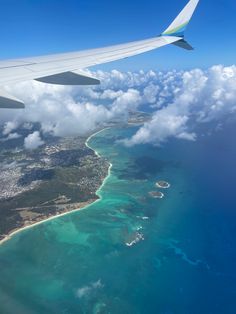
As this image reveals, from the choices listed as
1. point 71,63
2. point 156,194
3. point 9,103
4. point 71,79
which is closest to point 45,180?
point 156,194

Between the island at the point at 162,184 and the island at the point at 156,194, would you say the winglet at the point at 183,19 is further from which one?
the island at the point at 162,184

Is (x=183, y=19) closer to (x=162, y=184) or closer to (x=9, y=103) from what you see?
(x=9, y=103)

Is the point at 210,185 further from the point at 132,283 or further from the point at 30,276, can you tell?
the point at 30,276

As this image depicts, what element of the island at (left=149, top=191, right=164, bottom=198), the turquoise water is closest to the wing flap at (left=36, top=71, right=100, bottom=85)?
the turquoise water

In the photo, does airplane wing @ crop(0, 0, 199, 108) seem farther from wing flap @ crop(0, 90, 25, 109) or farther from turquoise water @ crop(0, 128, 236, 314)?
turquoise water @ crop(0, 128, 236, 314)

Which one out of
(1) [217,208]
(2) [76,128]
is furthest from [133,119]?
(1) [217,208]

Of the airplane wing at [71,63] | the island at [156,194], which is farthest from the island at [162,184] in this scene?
the airplane wing at [71,63]
